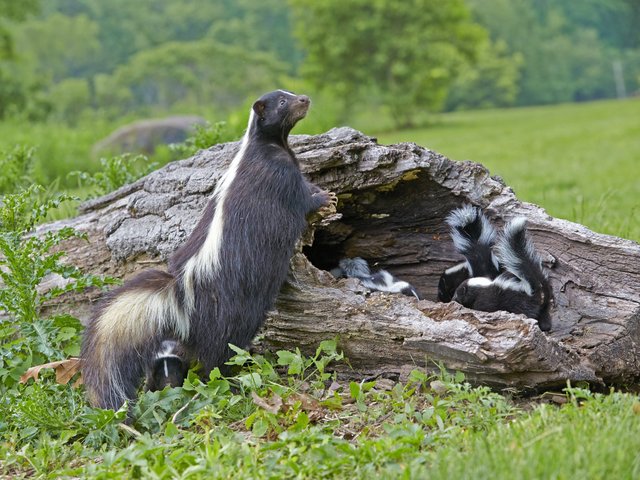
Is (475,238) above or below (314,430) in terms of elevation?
above

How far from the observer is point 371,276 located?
17.2ft

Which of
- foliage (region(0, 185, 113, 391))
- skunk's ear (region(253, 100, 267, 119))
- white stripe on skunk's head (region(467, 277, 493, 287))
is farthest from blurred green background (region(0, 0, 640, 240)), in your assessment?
foliage (region(0, 185, 113, 391))

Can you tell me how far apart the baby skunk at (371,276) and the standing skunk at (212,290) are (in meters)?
0.94

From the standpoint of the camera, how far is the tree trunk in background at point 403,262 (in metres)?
3.97

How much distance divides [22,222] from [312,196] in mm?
1900

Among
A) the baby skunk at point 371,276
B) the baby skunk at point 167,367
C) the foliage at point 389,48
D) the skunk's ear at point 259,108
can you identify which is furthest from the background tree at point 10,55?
the baby skunk at point 167,367

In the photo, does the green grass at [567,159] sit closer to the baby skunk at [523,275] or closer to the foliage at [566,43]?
the baby skunk at [523,275]

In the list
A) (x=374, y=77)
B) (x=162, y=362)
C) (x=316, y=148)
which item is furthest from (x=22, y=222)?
(x=374, y=77)

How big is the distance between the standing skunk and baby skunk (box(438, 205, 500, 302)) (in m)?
0.93

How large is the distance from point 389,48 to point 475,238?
27832mm

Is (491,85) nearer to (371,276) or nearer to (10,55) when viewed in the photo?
(10,55)

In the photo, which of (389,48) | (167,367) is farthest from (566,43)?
(167,367)

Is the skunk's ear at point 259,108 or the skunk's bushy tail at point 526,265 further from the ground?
the skunk's ear at point 259,108

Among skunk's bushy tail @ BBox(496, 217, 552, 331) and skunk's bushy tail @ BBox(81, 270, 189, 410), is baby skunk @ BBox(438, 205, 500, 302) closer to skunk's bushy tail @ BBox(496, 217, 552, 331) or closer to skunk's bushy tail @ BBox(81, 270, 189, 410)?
skunk's bushy tail @ BBox(496, 217, 552, 331)
